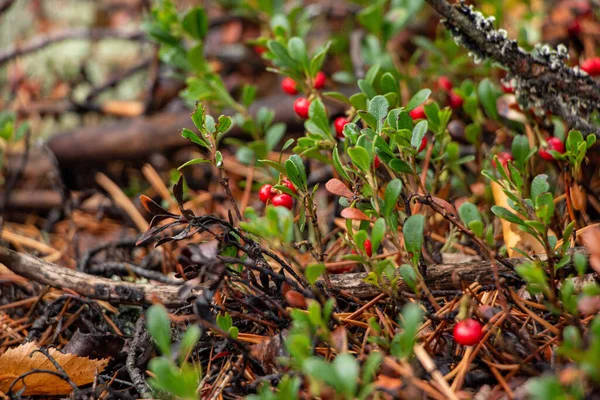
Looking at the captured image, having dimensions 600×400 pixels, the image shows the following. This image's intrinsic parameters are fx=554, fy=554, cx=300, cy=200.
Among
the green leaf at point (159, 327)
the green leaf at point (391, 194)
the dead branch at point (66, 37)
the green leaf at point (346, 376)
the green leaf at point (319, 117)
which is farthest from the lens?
the dead branch at point (66, 37)

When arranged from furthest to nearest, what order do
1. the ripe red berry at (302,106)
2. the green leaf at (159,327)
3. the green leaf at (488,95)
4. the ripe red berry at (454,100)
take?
the ripe red berry at (454,100) → the green leaf at (488,95) → the ripe red berry at (302,106) → the green leaf at (159,327)

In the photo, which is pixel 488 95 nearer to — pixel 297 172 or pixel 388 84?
pixel 388 84

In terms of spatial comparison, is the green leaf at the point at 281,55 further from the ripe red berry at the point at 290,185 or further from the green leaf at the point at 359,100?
the ripe red berry at the point at 290,185

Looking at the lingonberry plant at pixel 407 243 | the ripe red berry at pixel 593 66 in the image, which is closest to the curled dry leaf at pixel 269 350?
the lingonberry plant at pixel 407 243

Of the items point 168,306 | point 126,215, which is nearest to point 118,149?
point 126,215

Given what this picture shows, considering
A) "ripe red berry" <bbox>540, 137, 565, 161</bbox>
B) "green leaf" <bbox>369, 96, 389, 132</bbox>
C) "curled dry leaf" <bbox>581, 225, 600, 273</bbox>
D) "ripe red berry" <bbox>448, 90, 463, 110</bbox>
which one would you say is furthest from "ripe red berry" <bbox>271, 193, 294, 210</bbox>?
"ripe red berry" <bbox>448, 90, 463, 110</bbox>

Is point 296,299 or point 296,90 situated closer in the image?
point 296,299

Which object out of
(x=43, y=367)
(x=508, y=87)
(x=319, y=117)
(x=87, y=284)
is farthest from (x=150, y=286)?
(x=508, y=87)
